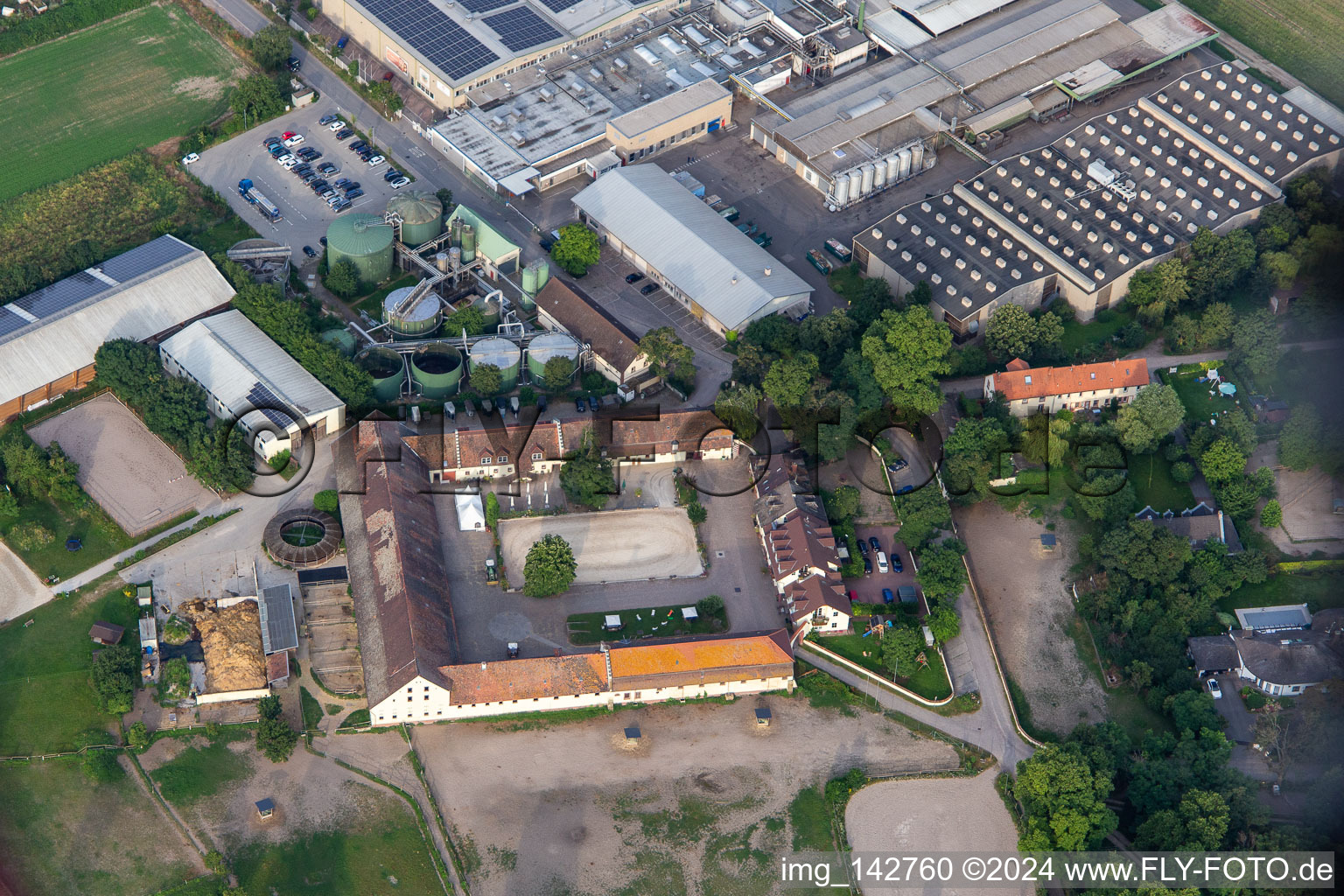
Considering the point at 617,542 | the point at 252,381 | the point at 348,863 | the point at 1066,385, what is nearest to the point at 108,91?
the point at 252,381

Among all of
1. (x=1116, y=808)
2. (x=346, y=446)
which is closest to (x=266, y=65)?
(x=346, y=446)

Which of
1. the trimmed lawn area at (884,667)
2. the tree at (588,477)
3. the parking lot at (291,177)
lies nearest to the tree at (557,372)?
the tree at (588,477)

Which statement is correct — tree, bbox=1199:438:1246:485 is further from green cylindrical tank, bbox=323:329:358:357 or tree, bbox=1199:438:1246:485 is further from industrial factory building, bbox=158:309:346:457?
green cylindrical tank, bbox=323:329:358:357

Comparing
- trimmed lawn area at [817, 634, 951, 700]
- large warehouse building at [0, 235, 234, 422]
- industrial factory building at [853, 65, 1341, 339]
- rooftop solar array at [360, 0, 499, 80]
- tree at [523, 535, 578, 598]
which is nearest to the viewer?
trimmed lawn area at [817, 634, 951, 700]

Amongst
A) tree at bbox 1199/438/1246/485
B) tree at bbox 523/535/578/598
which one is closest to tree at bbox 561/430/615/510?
tree at bbox 523/535/578/598

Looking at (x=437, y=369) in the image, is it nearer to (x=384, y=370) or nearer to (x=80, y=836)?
(x=384, y=370)
